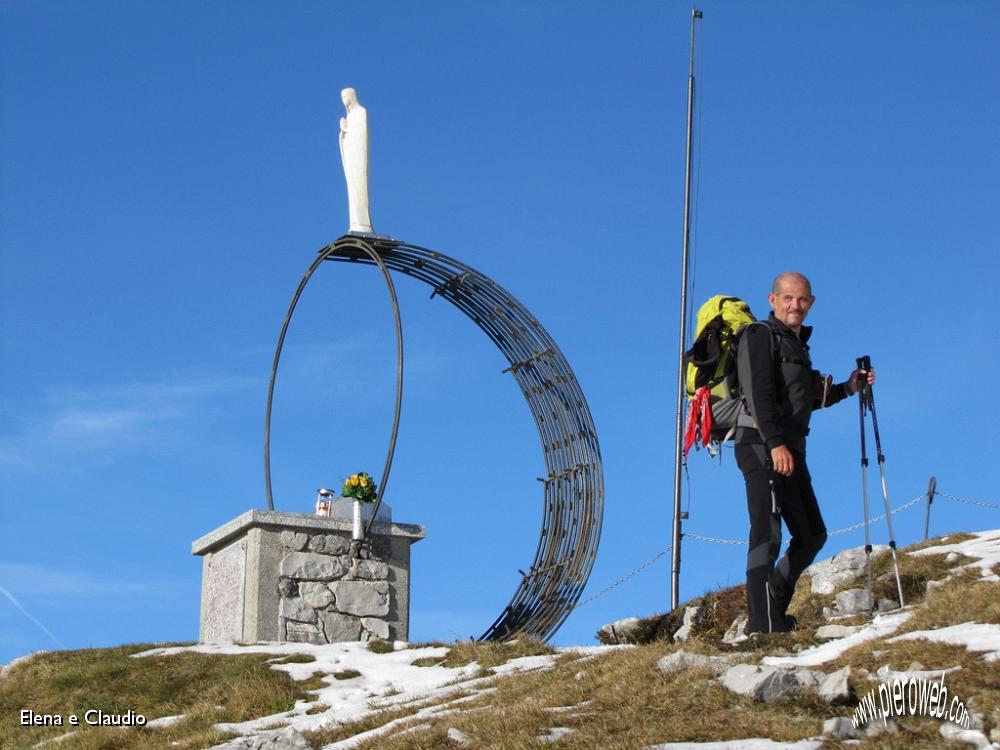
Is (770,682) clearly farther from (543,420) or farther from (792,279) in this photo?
(543,420)

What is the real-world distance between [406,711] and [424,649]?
3502 millimetres

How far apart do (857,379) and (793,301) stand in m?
0.74

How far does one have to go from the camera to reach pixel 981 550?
422 inches

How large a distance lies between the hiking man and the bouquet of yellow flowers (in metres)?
7.10

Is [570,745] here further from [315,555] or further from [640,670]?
[315,555]

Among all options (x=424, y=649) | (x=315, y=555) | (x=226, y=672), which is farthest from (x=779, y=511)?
(x=315, y=555)

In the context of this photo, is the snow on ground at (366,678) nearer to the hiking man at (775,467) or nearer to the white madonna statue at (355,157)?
the hiking man at (775,467)

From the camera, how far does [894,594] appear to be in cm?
1025


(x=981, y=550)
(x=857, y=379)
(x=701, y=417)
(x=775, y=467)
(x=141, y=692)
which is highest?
(x=857, y=379)

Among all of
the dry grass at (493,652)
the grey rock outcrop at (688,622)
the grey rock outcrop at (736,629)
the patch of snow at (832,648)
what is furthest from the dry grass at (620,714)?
the grey rock outcrop at (688,622)

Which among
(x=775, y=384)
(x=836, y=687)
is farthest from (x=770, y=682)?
(x=775, y=384)

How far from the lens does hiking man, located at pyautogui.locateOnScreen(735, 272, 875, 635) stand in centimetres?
773

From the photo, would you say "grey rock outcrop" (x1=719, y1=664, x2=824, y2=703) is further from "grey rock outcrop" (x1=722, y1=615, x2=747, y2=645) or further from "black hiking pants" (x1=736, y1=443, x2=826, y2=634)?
"grey rock outcrop" (x1=722, y1=615, x2=747, y2=645)

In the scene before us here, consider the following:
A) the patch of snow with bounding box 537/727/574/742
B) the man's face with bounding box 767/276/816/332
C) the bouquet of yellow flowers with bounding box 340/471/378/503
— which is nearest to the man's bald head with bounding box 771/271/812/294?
Answer: the man's face with bounding box 767/276/816/332
